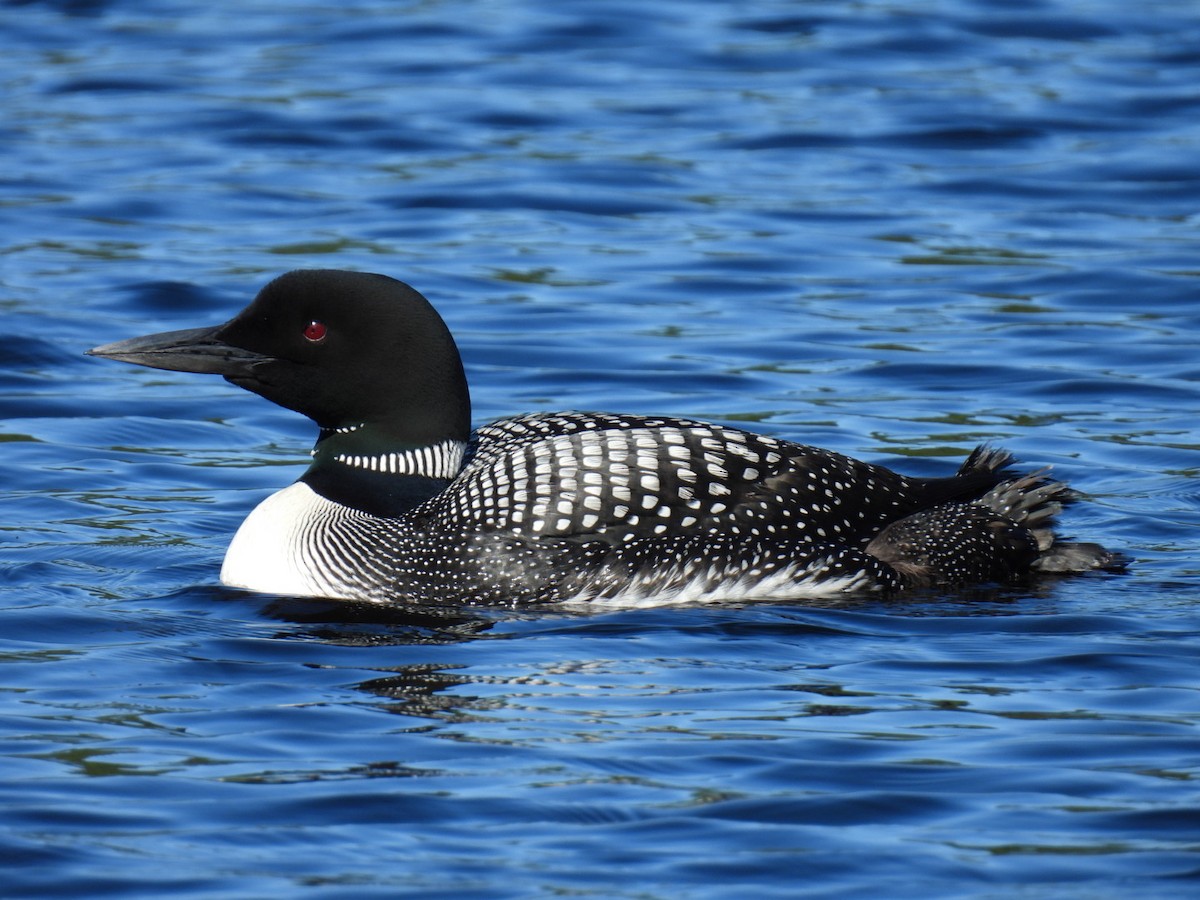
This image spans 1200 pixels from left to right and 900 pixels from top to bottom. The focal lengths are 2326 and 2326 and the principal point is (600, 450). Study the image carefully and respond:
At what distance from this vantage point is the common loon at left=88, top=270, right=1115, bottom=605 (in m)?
6.35

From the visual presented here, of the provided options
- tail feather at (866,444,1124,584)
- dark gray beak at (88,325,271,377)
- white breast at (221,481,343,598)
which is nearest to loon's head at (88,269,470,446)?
dark gray beak at (88,325,271,377)

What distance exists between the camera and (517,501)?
6383mm

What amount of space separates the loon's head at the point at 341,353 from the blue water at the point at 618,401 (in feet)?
1.96

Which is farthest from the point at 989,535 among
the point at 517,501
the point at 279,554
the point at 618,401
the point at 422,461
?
the point at 618,401

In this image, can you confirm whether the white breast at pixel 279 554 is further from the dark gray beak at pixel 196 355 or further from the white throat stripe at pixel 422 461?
the dark gray beak at pixel 196 355

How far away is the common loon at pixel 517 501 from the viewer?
6.35m

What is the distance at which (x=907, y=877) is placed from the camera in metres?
4.37

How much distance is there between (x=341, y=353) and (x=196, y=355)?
0.41 meters

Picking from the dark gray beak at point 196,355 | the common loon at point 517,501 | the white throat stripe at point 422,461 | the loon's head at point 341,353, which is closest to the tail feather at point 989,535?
the common loon at point 517,501

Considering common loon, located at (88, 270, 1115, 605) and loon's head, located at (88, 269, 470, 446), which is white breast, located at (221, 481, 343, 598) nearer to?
common loon, located at (88, 270, 1115, 605)

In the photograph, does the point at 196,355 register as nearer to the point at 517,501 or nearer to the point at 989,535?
the point at 517,501

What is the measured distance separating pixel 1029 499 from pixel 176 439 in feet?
10.8

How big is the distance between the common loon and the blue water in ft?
0.44

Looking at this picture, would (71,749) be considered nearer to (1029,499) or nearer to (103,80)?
(1029,499)
